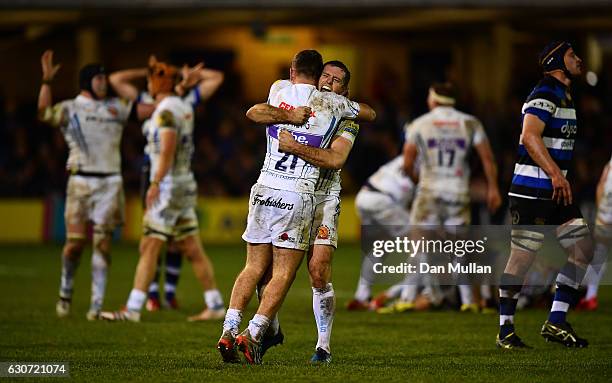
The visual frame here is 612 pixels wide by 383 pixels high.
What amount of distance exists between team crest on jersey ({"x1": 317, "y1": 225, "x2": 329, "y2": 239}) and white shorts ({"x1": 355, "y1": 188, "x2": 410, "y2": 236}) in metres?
5.03

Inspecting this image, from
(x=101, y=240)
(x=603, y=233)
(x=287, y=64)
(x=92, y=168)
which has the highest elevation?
(x=92, y=168)

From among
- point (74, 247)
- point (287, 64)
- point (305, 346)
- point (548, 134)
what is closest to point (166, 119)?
point (74, 247)

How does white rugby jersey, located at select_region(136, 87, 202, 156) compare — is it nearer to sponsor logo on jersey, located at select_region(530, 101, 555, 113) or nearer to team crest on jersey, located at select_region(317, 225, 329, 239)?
team crest on jersey, located at select_region(317, 225, 329, 239)

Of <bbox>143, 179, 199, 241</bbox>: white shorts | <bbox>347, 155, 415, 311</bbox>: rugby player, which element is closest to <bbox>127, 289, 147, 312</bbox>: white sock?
<bbox>143, 179, 199, 241</bbox>: white shorts

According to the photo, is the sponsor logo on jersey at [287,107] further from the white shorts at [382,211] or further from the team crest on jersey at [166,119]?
the white shorts at [382,211]

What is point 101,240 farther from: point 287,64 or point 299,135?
point 287,64

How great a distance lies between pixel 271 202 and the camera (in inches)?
372

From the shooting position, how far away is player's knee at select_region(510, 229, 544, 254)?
10648mm

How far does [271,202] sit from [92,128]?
4.48 meters

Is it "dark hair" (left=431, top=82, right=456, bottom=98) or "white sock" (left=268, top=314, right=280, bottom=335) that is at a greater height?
"dark hair" (left=431, top=82, right=456, bottom=98)

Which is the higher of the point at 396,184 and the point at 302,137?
the point at 302,137

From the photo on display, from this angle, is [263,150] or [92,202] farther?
[263,150]

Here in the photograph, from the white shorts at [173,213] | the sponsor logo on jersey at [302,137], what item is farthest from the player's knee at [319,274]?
the white shorts at [173,213]

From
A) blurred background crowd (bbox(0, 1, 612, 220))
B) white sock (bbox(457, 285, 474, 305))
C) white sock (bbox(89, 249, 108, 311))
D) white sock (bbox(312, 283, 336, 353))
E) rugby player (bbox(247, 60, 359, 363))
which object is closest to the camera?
rugby player (bbox(247, 60, 359, 363))
